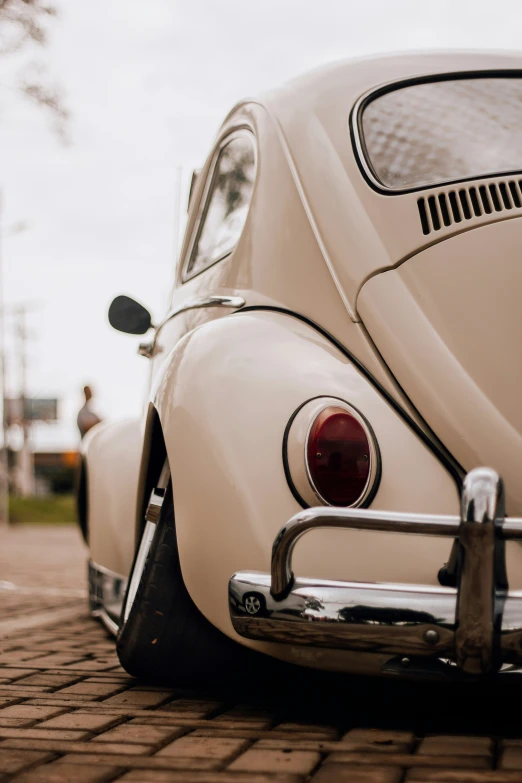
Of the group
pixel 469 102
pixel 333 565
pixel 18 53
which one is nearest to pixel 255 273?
pixel 469 102

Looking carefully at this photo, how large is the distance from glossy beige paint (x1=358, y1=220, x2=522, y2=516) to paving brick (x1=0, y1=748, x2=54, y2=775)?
125 centimetres

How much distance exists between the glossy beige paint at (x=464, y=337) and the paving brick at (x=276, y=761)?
0.79m

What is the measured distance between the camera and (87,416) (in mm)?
11000

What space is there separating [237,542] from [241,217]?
1329 millimetres

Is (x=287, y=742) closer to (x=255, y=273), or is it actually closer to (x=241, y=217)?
(x=255, y=273)

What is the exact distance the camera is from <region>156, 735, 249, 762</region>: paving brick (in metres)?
2.39

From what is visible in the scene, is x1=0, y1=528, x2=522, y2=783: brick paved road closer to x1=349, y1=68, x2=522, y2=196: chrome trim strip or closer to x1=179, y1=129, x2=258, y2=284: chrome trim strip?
x1=349, y1=68, x2=522, y2=196: chrome trim strip

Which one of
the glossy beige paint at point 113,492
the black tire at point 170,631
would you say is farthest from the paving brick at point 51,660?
the black tire at point 170,631

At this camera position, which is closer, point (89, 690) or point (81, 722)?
point (81, 722)

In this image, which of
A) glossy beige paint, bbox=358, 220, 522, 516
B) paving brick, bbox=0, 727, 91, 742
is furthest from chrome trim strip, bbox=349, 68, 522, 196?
paving brick, bbox=0, 727, 91, 742

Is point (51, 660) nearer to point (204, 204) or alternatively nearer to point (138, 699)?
point (138, 699)

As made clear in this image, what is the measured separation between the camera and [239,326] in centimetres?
295

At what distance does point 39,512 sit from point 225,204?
20531mm

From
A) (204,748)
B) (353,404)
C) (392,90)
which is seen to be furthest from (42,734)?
(392,90)
